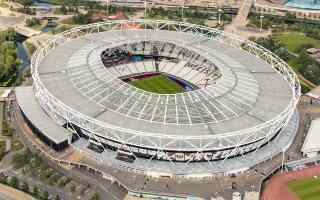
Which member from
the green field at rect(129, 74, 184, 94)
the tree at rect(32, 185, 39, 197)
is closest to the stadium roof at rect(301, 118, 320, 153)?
the green field at rect(129, 74, 184, 94)

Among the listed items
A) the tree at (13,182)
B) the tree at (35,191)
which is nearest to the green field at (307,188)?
the tree at (35,191)

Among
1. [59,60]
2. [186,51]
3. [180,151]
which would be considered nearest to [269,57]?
[186,51]

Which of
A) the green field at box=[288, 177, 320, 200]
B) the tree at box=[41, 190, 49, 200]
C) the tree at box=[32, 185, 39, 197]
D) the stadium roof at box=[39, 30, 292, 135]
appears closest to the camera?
the tree at box=[41, 190, 49, 200]

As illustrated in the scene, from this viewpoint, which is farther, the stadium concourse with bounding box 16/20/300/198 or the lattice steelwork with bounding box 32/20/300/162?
the stadium concourse with bounding box 16/20/300/198

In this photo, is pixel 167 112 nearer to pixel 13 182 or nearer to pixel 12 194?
pixel 13 182

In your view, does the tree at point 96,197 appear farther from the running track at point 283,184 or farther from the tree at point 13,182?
the running track at point 283,184

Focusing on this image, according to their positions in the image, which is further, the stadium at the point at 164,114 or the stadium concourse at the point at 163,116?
the stadium at the point at 164,114

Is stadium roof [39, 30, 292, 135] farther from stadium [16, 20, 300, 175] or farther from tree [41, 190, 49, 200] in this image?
tree [41, 190, 49, 200]
